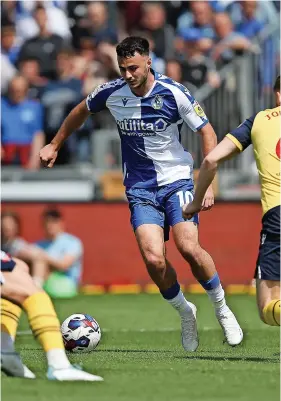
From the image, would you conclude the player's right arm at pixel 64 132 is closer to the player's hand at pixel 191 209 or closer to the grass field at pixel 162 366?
the grass field at pixel 162 366

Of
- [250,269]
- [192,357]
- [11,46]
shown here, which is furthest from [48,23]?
[192,357]

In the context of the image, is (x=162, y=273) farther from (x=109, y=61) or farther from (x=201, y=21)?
(x=201, y=21)

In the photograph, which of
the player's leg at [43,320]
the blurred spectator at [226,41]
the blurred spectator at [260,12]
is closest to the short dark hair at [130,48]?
the player's leg at [43,320]

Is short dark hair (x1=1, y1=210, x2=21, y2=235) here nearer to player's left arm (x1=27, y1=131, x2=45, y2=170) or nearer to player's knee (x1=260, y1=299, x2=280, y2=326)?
player's left arm (x1=27, y1=131, x2=45, y2=170)

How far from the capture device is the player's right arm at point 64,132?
33.4 feet

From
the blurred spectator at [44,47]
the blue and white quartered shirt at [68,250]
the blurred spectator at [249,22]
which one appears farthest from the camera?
the blurred spectator at [44,47]

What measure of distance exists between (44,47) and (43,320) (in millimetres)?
14477

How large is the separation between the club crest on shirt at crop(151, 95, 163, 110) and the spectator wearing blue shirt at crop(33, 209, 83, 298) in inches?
327

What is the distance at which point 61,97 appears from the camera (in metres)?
19.9

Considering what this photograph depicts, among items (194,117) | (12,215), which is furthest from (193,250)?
(12,215)

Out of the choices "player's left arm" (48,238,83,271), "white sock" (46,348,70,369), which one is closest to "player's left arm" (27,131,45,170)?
"player's left arm" (48,238,83,271)

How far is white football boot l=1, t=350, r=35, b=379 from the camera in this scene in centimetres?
715

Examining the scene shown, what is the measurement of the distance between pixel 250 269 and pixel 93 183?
127 inches

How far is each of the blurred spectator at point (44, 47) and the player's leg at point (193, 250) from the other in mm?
11222
